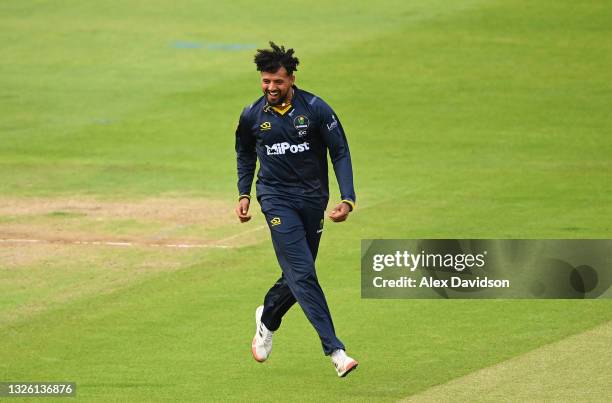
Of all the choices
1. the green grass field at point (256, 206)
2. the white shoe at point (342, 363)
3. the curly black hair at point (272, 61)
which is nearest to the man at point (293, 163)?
the curly black hair at point (272, 61)

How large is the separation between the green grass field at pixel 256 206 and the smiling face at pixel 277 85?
214 centimetres

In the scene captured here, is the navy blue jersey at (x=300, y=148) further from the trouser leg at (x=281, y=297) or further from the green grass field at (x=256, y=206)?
the green grass field at (x=256, y=206)

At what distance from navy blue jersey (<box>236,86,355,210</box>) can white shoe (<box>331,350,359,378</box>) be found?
3.91 ft

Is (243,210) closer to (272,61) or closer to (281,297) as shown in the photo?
(281,297)

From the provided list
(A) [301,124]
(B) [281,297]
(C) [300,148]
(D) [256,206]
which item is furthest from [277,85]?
(D) [256,206]

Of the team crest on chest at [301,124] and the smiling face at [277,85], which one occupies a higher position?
the smiling face at [277,85]

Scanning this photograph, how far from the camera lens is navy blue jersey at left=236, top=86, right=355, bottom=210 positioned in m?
11.0

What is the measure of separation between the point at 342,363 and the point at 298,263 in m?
0.89

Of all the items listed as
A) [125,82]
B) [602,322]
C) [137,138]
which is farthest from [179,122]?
[602,322]

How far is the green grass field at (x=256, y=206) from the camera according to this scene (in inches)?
444

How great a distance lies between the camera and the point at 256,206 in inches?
710

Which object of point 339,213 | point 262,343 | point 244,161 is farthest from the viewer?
point 244,161

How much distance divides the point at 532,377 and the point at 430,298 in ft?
9.00

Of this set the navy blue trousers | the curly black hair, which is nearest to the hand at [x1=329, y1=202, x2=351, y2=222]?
the navy blue trousers
